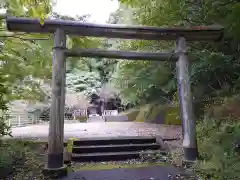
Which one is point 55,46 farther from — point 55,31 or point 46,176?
point 46,176

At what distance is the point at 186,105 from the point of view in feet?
15.0

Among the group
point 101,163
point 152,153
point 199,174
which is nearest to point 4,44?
point 101,163

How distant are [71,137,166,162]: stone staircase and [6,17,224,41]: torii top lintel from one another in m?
2.67

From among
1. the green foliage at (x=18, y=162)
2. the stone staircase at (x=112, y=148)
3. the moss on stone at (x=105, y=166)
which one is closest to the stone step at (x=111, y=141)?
the stone staircase at (x=112, y=148)

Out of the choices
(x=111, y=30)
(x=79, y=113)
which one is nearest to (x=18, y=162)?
(x=111, y=30)

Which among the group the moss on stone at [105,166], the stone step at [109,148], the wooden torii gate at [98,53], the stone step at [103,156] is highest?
the wooden torii gate at [98,53]

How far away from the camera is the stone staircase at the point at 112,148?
4895 millimetres

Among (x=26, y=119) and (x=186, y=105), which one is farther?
(x=26, y=119)

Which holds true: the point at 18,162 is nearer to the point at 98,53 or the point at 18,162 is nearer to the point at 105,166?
the point at 105,166

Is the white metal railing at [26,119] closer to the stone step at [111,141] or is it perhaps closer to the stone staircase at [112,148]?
the stone step at [111,141]

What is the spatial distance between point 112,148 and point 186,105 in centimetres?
208

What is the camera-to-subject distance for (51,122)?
13.3ft

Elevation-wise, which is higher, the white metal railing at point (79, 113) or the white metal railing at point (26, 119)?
the white metal railing at point (79, 113)

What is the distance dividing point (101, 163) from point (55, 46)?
8.72ft
